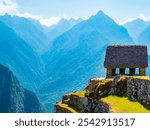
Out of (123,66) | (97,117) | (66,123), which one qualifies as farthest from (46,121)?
(123,66)

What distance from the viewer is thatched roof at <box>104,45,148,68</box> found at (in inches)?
1951

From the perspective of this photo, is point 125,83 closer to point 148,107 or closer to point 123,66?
point 148,107

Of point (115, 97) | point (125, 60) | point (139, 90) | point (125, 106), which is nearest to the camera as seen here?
point (125, 106)

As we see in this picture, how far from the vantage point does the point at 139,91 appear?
97.8 ft

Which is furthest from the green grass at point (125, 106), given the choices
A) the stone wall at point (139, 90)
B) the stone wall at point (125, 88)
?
the stone wall at point (125, 88)

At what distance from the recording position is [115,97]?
3334 cm

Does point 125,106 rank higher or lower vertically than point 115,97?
lower

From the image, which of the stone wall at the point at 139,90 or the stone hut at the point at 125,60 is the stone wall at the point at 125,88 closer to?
the stone wall at the point at 139,90

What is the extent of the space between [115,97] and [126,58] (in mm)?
16943

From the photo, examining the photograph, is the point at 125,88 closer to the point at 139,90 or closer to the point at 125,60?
the point at 139,90

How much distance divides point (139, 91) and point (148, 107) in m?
2.09

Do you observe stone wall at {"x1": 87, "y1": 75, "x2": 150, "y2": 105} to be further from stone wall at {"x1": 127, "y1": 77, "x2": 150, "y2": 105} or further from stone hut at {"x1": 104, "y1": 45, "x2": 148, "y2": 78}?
stone hut at {"x1": 104, "y1": 45, "x2": 148, "y2": 78}

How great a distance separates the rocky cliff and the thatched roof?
7.37 m

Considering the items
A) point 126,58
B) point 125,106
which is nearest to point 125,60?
point 126,58
